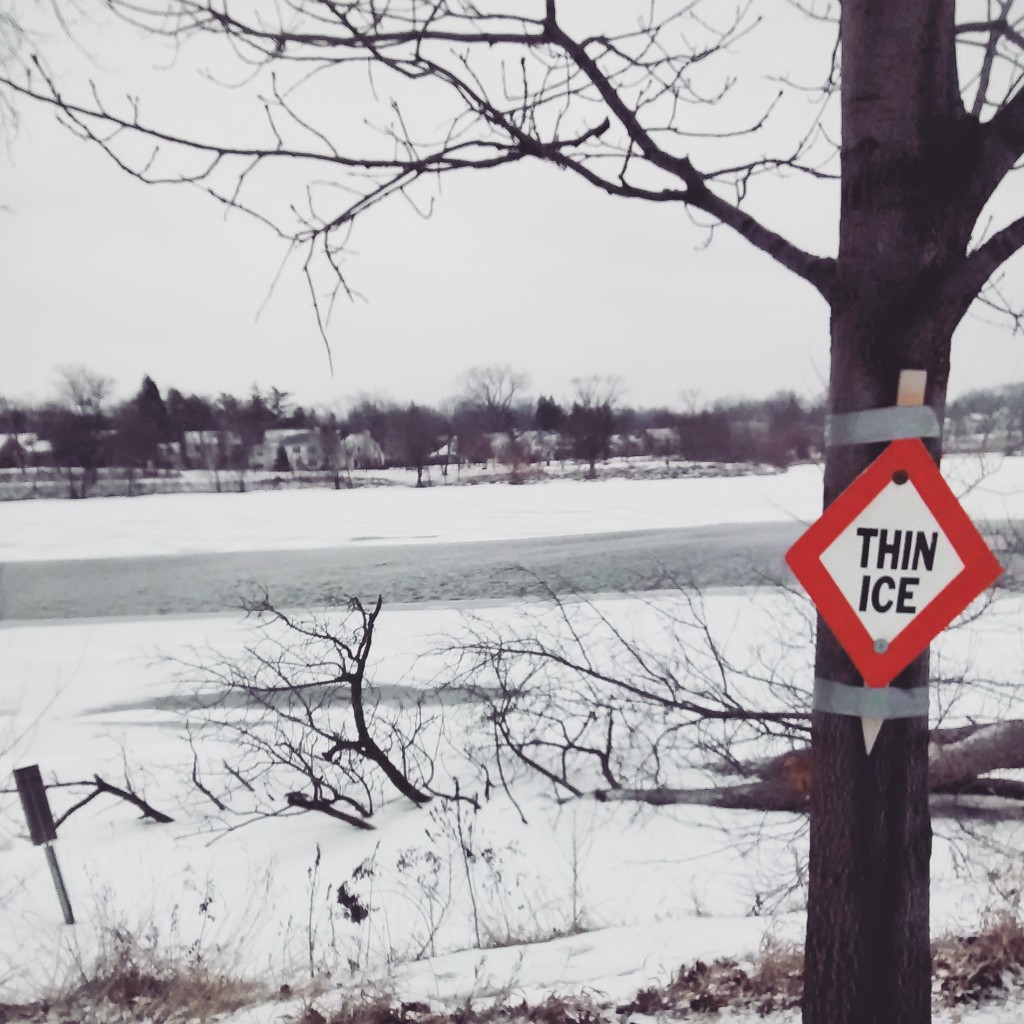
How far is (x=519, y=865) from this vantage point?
7086 millimetres

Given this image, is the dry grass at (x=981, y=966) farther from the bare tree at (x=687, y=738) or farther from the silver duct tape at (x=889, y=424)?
the bare tree at (x=687, y=738)

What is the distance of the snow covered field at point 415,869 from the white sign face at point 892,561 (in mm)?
2116

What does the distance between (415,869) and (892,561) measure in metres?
6.57

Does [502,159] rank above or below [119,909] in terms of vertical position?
above

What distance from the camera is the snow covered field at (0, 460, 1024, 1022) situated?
435 cm

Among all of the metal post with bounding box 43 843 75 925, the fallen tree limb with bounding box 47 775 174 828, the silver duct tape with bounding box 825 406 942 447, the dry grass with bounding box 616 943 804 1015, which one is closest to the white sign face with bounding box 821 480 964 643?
the silver duct tape with bounding box 825 406 942 447

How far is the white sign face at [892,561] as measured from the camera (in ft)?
5.38

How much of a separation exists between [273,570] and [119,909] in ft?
47.8

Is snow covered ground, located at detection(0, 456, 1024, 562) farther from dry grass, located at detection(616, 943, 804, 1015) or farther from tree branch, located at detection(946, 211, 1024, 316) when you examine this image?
tree branch, located at detection(946, 211, 1024, 316)

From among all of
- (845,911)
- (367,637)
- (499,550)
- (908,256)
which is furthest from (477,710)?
(499,550)

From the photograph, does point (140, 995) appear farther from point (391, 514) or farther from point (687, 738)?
point (391, 514)

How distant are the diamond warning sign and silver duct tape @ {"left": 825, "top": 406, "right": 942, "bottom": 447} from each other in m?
0.04

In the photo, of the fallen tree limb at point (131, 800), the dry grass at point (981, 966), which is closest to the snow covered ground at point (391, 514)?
the fallen tree limb at point (131, 800)

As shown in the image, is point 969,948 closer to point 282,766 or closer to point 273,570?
point 282,766
